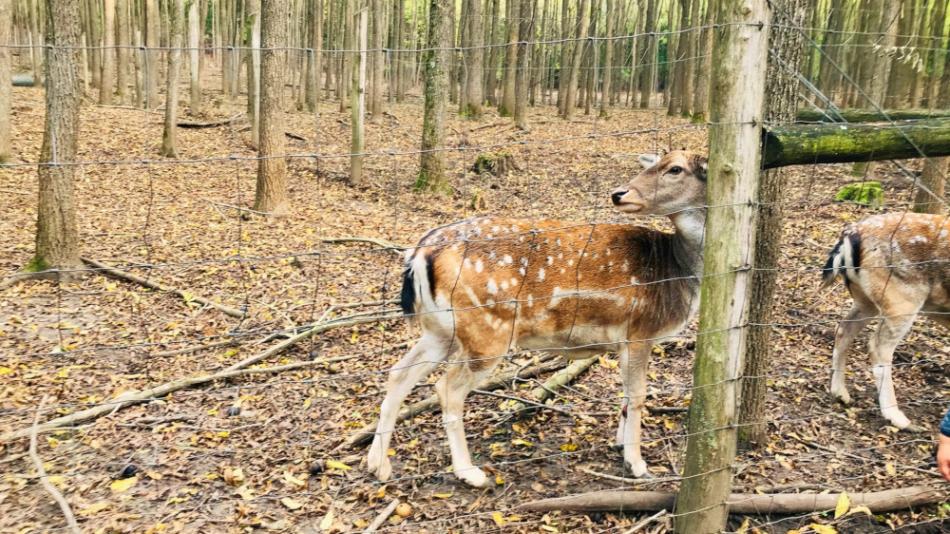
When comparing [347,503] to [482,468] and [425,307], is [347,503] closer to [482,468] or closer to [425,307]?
[482,468]

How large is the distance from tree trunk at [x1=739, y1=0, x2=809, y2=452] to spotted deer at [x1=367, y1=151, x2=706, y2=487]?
0.46 m

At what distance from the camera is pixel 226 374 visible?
5.61 m

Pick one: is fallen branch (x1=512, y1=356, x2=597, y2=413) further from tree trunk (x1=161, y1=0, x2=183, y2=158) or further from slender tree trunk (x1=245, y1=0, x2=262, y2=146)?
tree trunk (x1=161, y1=0, x2=183, y2=158)

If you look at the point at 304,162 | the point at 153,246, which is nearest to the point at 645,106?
the point at 304,162

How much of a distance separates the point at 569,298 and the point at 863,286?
8.45 ft

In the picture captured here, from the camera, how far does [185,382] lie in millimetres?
5535

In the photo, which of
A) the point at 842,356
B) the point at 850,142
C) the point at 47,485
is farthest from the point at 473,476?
the point at 842,356

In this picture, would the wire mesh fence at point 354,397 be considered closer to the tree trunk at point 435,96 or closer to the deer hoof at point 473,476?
the deer hoof at point 473,476

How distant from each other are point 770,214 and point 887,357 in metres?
2.15

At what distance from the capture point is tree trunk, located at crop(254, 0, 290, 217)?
426 inches

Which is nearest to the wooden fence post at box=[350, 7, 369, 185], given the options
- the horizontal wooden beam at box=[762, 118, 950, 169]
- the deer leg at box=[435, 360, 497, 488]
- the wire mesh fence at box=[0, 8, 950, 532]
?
the wire mesh fence at box=[0, 8, 950, 532]

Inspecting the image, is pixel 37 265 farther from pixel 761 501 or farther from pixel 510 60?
pixel 510 60

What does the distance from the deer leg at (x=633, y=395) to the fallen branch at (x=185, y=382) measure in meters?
1.64

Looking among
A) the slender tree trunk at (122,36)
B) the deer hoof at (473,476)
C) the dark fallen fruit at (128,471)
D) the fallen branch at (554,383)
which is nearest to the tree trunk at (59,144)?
the dark fallen fruit at (128,471)
